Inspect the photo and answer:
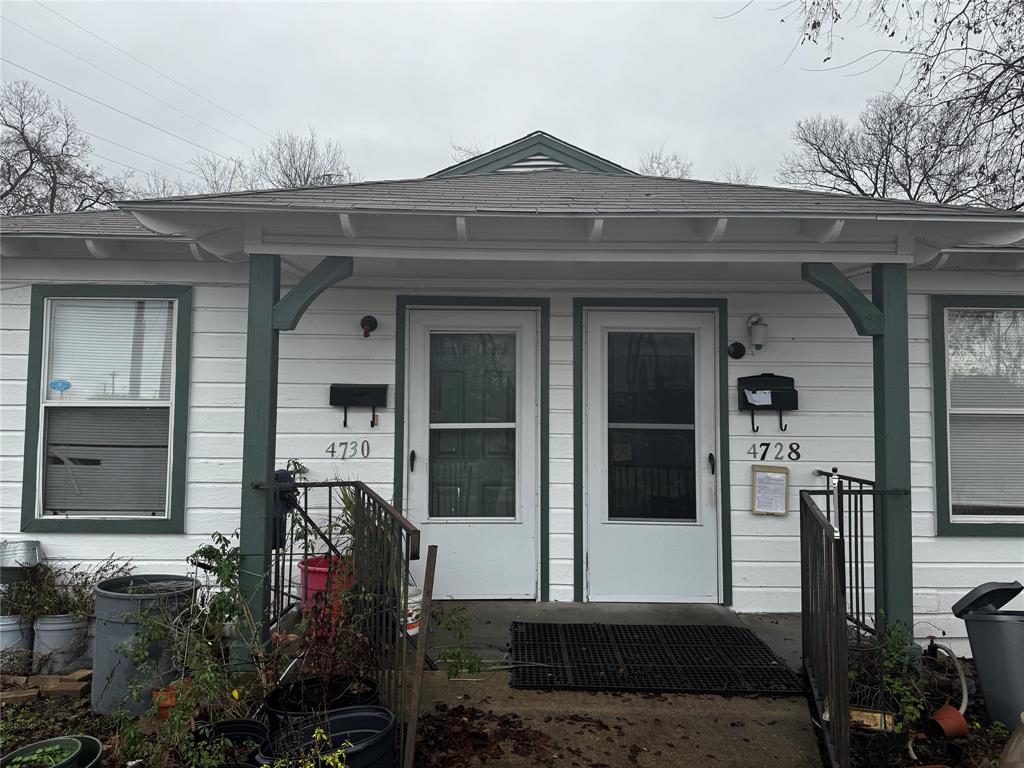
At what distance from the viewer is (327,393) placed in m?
4.36

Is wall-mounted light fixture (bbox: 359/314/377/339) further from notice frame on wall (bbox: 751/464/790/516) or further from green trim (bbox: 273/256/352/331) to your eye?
notice frame on wall (bbox: 751/464/790/516)

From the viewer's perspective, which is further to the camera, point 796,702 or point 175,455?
point 175,455

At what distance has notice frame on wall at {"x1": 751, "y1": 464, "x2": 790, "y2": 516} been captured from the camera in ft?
14.1

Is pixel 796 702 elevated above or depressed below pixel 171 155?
below

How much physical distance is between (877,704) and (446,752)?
184 centimetres

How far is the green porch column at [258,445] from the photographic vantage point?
3320 millimetres

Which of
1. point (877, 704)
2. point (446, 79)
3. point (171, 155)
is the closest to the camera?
point (877, 704)

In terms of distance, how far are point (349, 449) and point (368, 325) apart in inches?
32.5

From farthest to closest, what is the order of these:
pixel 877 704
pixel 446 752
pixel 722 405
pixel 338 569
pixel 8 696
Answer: pixel 722 405
pixel 8 696
pixel 338 569
pixel 877 704
pixel 446 752

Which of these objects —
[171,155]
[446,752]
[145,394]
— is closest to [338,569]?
[446,752]

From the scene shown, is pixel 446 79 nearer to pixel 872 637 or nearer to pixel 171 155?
pixel 171 155

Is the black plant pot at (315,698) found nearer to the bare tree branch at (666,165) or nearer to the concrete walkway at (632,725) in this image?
the concrete walkway at (632,725)

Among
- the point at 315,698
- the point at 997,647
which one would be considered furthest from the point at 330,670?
the point at 997,647

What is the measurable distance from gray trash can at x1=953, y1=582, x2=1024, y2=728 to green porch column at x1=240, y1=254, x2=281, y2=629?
346cm
